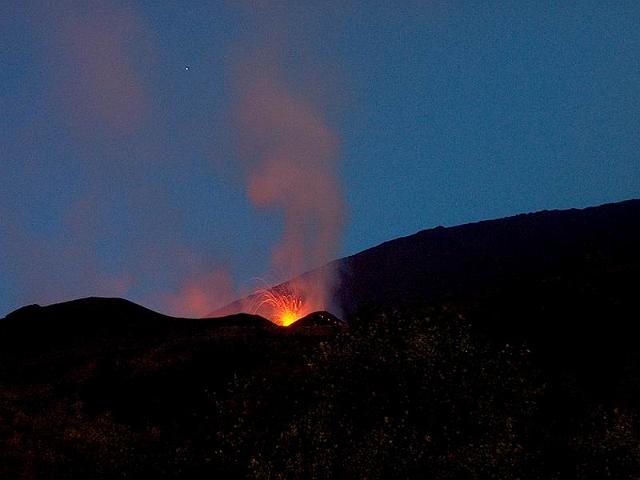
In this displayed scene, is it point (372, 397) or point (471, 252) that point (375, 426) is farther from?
point (471, 252)

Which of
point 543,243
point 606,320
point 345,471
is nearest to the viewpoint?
point 345,471

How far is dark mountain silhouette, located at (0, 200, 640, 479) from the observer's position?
1566 centimetres

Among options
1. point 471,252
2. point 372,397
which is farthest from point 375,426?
point 471,252

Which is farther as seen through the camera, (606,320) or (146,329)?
(146,329)

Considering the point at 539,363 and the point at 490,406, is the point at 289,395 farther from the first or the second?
the point at 539,363

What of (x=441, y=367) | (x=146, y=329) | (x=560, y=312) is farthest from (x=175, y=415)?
(x=146, y=329)

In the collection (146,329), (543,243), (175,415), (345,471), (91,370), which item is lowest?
(345,471)

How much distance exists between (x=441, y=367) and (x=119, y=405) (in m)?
15.0

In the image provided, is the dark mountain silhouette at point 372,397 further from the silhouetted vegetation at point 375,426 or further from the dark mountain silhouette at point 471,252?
the dark mountain silhouette at point 471,252

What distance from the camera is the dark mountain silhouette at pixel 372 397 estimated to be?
51.4 feet

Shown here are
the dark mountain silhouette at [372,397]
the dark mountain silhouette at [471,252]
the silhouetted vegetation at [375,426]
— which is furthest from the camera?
the dark mountain silhouette at [471,252]

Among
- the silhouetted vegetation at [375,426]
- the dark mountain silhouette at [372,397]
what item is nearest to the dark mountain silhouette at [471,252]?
the dark mountain silhouette at [372,397]

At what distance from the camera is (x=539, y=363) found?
24.6 m

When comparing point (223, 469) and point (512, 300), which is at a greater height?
point (512, 300)
